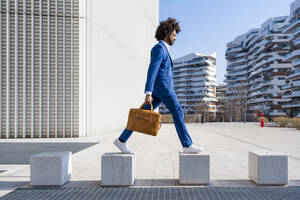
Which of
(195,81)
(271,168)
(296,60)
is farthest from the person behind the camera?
(195,81)

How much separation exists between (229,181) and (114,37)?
44.2 feet

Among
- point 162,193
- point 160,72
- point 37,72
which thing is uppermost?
point 37,72

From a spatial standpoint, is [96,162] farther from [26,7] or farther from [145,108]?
[26,7]

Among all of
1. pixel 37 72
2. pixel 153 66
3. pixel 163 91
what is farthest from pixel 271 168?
pixel 37 72

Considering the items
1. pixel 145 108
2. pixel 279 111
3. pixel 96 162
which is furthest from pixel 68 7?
pixel 279 111

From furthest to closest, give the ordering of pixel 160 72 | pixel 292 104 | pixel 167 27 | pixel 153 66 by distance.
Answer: pixel 292 104 < pixel 167 27 < pixel 160 72 < pixel 153 66

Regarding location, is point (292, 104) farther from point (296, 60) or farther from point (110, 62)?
point (110, 62)

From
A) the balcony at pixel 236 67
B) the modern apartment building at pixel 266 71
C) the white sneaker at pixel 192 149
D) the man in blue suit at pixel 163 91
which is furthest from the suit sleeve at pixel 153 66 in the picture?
the balcony at pixel 236 67

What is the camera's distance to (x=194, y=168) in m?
3.67

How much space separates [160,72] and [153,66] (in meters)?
0.19

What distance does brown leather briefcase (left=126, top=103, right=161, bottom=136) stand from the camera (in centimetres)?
341

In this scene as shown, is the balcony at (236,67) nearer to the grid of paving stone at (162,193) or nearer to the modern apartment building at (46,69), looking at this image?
the modern apartment building at (46,69)

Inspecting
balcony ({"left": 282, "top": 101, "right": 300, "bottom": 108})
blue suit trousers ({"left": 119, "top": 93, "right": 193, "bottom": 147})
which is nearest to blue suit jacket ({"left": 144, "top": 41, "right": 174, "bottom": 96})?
blue suit trousers ({"left": 119, "top": 93, "right": 193, "bottom": 147})

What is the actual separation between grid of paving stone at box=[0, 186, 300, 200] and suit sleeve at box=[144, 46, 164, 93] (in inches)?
63.0
